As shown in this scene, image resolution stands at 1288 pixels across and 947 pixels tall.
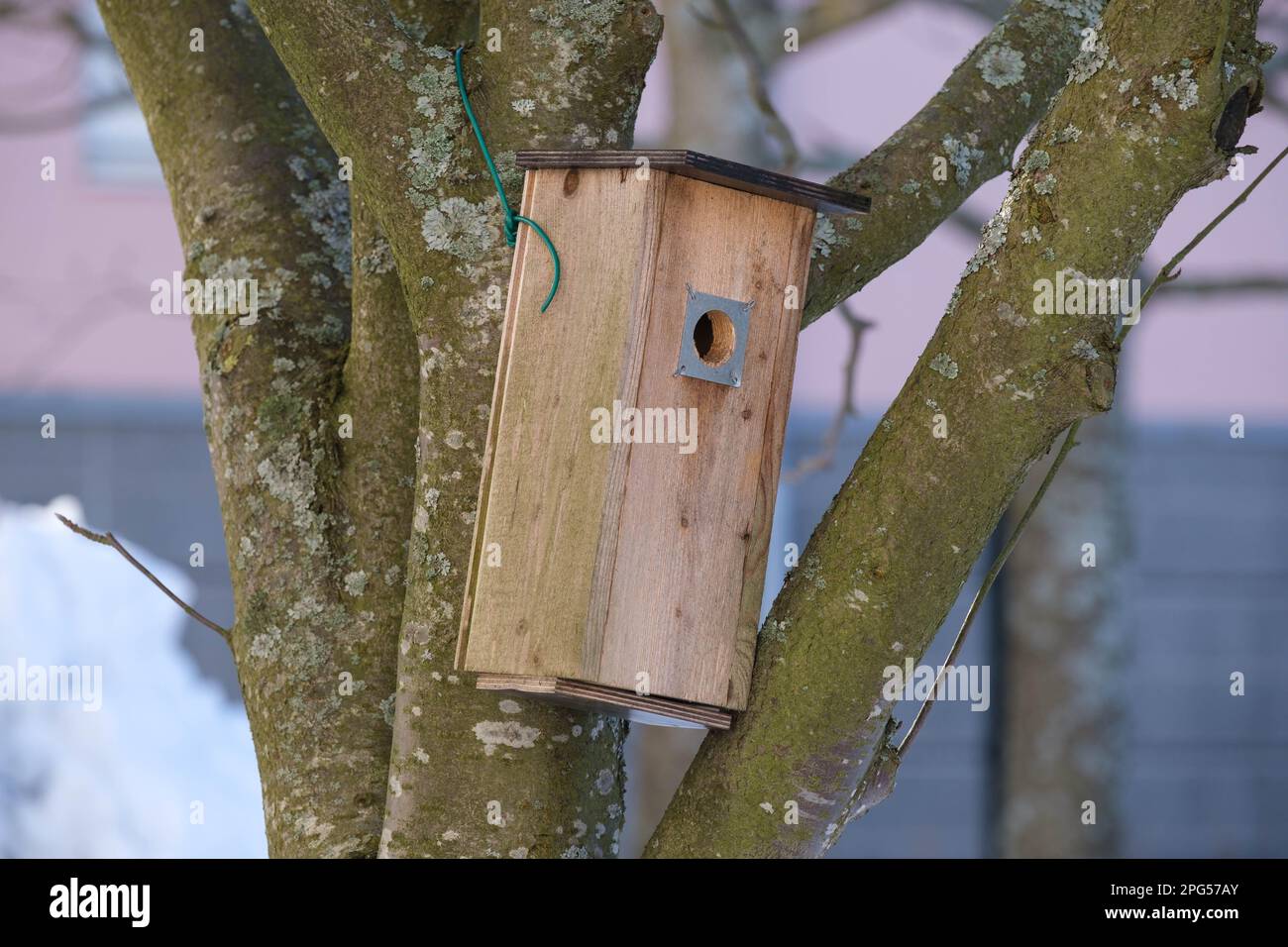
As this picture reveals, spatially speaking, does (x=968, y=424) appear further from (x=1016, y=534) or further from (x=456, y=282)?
(x=456, y=282)

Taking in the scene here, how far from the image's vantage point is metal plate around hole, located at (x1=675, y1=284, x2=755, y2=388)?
1561mm

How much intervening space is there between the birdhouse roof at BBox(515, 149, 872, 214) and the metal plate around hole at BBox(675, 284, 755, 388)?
0.12m

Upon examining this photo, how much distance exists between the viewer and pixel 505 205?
158 cm

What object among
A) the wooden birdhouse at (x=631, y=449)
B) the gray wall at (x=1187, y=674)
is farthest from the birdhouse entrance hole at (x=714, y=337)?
the gray wall at (x=1187, y=674)

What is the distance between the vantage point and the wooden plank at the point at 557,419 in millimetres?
1497

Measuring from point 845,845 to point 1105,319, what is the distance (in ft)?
16.7

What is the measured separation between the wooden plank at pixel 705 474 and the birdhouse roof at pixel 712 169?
0.03 metres

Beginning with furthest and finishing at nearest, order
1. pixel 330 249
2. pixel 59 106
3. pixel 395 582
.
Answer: pixel 59 106, pixel 330 249, pixel 395 582

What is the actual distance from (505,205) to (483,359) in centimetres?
17

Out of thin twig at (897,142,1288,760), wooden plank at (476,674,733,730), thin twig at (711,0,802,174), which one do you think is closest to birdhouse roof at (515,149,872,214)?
thin twig at (897,142,1288,760)

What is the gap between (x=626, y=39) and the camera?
5.30 ft
